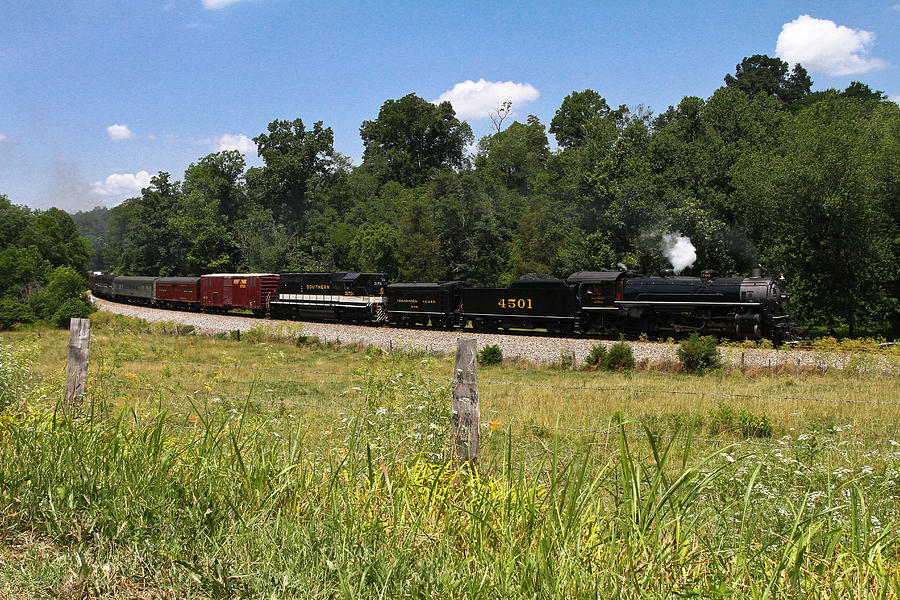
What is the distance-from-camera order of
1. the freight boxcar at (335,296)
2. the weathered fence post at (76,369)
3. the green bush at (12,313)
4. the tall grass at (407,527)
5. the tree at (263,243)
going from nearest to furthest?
the tall grass at (407,527) → the weathered fence post at (76,369) → the green bush at (12,313) → the freight boxcar at (335,296) → the tree at (263,243)

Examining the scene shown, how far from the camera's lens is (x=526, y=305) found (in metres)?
27.6

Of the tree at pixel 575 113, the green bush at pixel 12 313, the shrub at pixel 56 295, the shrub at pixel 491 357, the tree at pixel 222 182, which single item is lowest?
the shrub at pixel 491 357

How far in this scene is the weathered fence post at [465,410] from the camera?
15.6 ft

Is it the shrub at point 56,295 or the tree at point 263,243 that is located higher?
the tree at point 263,243

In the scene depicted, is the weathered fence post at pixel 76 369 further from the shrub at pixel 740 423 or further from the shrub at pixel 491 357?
the shrub at pixel 491 357

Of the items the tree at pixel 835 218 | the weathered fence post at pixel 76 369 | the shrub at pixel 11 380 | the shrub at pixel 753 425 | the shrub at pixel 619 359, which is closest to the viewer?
the weathered fence post at pixel 76 369

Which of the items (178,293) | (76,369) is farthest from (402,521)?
(178,293)

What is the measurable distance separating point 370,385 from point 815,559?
394cm

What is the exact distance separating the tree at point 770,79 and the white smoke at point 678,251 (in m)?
60.2

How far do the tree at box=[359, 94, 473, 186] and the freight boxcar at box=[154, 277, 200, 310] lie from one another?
36.2 m

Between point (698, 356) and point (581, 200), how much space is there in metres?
22.3

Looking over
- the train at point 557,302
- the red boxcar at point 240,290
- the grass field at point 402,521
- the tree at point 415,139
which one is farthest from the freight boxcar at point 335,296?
the tree at point 415,139

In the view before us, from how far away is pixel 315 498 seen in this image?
412 cm

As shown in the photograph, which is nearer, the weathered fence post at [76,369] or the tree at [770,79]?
the weathered fence post at [76,369]
